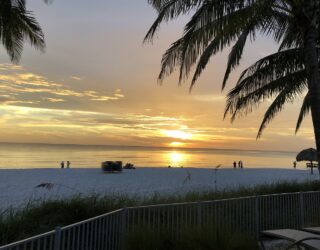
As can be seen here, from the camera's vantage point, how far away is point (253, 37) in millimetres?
10781

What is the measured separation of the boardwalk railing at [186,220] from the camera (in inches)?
189

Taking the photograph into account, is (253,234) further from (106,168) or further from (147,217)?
(106,168)

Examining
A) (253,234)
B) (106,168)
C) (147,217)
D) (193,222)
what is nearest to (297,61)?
(253,234)

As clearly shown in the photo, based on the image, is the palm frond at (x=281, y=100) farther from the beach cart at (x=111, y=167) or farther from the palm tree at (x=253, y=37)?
the beach cart at (x=111, y=167)

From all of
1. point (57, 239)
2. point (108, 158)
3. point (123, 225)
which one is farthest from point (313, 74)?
point (108, 158)

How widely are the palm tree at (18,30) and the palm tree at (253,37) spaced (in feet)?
15.8

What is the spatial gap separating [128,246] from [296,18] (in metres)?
5.90

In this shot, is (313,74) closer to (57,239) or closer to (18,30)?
(57,239)

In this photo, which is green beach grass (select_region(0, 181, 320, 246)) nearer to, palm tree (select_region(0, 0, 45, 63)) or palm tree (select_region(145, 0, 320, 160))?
palm tree (select_region(145, 0, 320, 160))

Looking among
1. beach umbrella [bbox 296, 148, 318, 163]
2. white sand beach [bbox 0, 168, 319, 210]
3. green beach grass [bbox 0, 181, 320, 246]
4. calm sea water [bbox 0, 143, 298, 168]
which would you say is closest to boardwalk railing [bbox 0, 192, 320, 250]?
green beach grass [bbox 0, 181, 320, 246]

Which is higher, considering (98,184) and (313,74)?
(313,74)

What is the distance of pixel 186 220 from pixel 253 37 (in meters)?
5.72

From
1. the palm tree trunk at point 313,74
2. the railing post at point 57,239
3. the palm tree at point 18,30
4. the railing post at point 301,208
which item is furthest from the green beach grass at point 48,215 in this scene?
the palm tree at point 18,30

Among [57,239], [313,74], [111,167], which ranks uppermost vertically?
[313,74]
